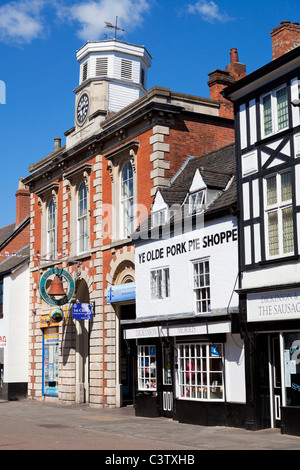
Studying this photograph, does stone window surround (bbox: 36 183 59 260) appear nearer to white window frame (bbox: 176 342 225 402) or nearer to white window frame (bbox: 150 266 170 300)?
white window frame (bbox: 150 266 170 300)

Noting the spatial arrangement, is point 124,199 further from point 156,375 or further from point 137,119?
point 156,375

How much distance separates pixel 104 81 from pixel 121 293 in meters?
10.6

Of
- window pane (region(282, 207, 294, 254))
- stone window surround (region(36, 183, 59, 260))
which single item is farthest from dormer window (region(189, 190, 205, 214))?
stone window surround (region(36, 183, 59, 260))

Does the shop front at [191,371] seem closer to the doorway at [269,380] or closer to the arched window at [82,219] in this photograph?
the doorway at [269,380]

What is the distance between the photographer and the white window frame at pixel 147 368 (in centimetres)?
2272

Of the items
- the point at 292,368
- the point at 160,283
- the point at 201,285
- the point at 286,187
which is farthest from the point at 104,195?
the point at 292,368

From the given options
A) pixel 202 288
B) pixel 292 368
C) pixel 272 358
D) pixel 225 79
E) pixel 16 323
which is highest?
pixel 225 79

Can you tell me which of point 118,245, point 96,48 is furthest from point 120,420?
point 96,48

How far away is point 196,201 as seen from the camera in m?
22.2

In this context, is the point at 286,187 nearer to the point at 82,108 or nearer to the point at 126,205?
the point at 126,205

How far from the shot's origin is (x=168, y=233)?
2267cm

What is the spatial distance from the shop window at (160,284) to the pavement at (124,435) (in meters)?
4.15

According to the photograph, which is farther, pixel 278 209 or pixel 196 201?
pixel 196 201

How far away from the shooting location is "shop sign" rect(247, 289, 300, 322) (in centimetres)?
1678
